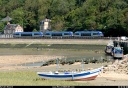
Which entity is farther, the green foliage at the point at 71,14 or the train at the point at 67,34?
the green foliage at the point at 71,14

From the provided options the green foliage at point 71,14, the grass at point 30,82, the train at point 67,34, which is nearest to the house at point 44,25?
the green foliage at point 71,14

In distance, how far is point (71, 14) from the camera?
132 metres

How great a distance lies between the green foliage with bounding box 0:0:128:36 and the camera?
115 m

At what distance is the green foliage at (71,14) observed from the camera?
378 ft

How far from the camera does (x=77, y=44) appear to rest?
96.6m

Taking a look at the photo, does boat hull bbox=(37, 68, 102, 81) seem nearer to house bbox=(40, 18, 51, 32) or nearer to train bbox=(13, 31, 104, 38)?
train bbox=(13, 31, 104, 38)

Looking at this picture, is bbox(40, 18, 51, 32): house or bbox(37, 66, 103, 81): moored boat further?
bbox(40, 18, 51, 32): house

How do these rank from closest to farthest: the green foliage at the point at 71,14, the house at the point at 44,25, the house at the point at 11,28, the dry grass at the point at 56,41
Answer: the dry grass at the point at 56,41 → the green foliage at the point at 71,14 → the house at the point at 11,28 → the house at the point at 44,25

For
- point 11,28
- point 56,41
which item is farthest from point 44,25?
point 56,41

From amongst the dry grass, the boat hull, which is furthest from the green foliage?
the boat hull

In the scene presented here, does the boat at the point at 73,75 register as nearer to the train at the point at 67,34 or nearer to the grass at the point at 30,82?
the grass at the point at 30,82

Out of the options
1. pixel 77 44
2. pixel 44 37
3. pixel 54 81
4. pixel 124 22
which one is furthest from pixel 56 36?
pixel 54 81

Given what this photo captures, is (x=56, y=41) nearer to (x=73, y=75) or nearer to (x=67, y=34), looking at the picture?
(x=67, y=34)

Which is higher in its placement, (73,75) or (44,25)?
(44,25)
